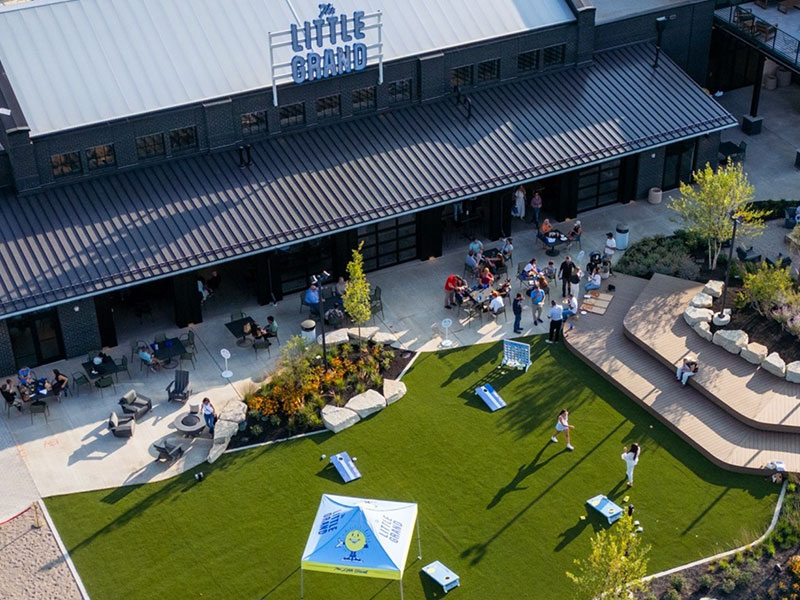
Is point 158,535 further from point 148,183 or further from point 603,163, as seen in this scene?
point 603,163

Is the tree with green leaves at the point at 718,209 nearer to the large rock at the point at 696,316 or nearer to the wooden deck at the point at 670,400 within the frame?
the wooden deck at the point at 670,400

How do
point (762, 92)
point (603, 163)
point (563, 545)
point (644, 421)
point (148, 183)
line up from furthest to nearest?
1. point (762, 92)
2. point (603, 163)
3. point (148, 183)
4. point (644, 421)
5. point (563, 545)

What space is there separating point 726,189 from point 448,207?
38.7ft

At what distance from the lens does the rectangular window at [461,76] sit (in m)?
55.2

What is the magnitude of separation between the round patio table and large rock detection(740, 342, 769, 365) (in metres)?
19.3

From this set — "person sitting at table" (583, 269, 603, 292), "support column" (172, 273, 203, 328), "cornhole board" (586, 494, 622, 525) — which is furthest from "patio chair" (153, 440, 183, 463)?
"person sitting at table" (583, 269, 603, 292)

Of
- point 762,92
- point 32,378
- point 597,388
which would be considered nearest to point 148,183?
point 32,378

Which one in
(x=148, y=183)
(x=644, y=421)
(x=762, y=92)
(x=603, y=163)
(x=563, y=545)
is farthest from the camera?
(x=762, y=92)

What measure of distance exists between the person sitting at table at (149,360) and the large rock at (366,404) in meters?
7.29

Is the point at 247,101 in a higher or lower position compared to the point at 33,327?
higher

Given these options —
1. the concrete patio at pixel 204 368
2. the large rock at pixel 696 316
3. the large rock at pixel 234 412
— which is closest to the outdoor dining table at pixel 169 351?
the concrete patio at pixel 204 368

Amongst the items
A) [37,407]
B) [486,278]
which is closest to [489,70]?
[486,278]

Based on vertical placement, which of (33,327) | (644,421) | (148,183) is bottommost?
(644,421)

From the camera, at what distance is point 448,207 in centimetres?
5706
